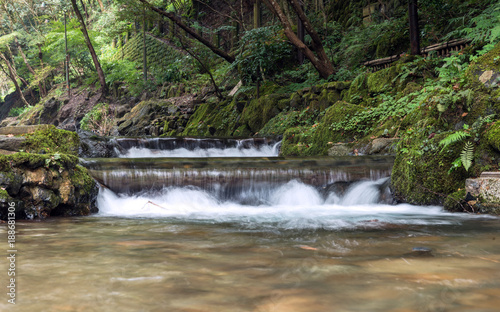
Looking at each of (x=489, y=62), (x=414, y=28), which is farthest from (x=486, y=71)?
(x=414, y=28)

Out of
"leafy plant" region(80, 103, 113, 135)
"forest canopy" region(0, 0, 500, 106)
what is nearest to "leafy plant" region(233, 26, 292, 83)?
"forest canopy" region(0, 0, 500, 106)

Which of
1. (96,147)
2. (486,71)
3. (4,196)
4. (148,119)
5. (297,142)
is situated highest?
(148,119)

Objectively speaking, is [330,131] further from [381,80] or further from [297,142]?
[381,80]

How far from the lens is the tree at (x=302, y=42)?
1276cm

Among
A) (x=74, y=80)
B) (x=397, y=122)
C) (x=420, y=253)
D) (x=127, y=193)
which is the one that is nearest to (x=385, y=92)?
(x=397, y=122)

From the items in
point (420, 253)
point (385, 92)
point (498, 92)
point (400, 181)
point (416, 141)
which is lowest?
point (420, 253)

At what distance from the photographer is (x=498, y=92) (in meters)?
5.21

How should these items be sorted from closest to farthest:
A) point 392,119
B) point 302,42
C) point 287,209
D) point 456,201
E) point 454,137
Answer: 1. point 454,137
2. point 456,201
3. point 287,209
4. point 392,119
5. point 302,42

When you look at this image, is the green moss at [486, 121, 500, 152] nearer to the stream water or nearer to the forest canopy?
the stream water

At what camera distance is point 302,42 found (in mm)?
13391

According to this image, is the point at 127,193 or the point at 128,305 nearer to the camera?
the point at 128,305

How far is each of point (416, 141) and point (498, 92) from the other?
1253 mm

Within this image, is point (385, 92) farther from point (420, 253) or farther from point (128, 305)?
point (128, 305)

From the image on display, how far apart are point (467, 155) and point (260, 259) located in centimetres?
338
